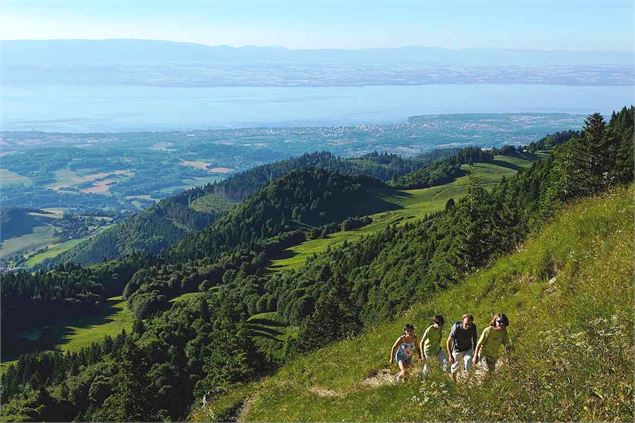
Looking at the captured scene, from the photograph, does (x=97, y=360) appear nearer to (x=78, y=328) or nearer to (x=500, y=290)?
(x=78, y=328)

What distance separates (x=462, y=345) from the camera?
15.4 meters

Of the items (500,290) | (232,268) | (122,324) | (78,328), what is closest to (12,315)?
(78,328)

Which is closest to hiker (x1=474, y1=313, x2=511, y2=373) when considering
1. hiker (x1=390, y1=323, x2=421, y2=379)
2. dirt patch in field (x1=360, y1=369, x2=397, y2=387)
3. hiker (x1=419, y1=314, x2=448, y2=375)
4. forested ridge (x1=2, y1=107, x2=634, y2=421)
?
hiker (x1=419, y1=314, x2=448, y2=375)

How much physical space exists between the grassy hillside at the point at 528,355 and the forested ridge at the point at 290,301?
279 inches

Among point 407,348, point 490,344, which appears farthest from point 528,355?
point 407,348

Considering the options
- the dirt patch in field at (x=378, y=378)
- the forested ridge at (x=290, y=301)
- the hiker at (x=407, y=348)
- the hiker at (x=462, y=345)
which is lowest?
the forested ridge at (x=290, y=301)

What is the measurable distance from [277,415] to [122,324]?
474 feet

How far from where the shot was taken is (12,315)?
519 ft

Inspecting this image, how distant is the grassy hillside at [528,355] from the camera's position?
10641mm

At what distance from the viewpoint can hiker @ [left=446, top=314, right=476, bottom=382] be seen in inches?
602

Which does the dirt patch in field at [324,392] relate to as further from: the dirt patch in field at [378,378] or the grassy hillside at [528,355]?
the dirt patch in field at [378,378]

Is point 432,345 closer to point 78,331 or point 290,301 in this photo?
point 290,301

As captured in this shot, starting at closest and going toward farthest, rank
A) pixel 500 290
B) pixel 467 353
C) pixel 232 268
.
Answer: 1. pixel 467 353
2. pixel 500 290
3. pixel 232 268

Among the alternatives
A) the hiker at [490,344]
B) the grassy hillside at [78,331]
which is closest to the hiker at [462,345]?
the hiker at [490,344]
